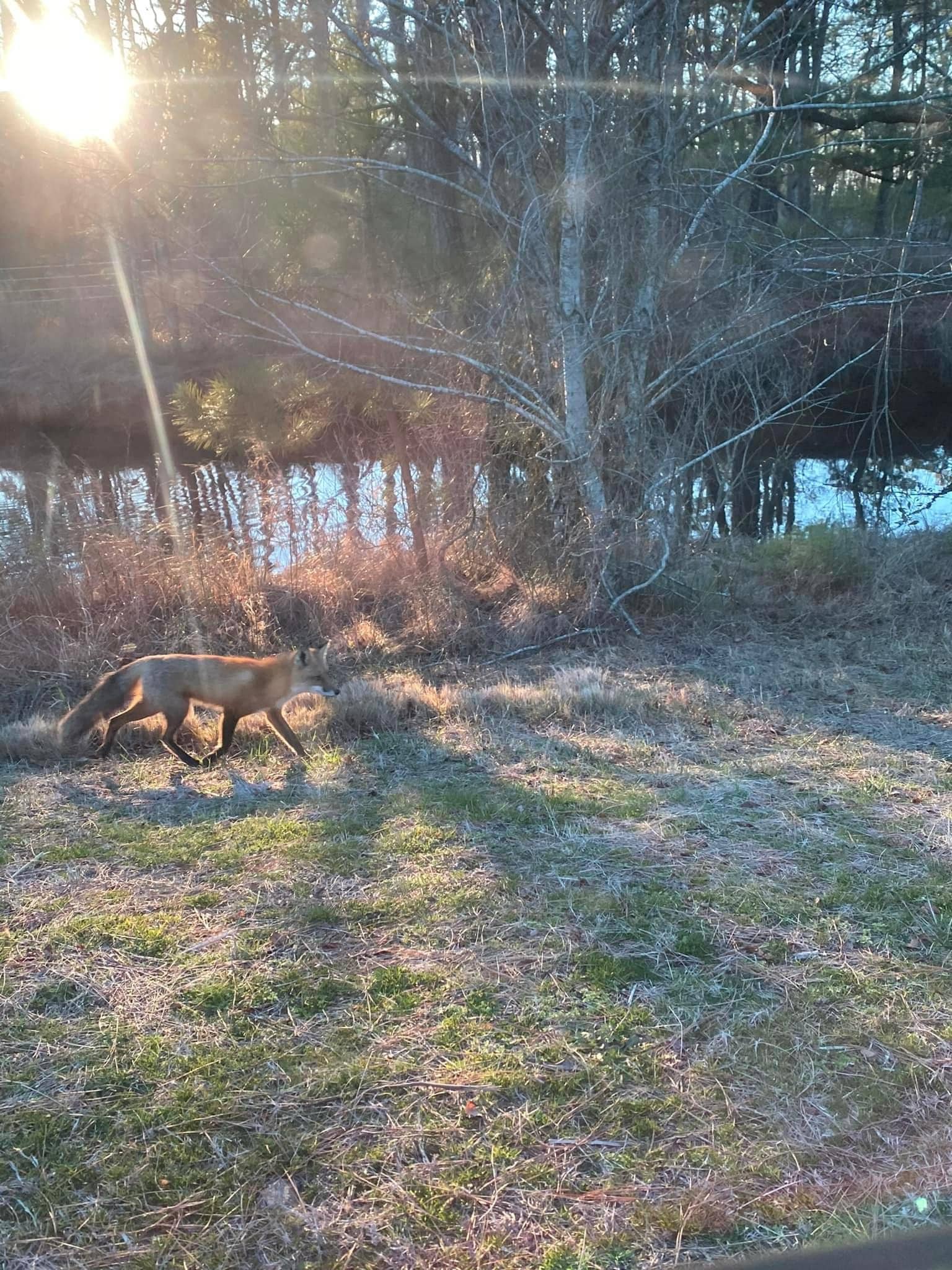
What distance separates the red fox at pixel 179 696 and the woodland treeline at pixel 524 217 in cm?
398

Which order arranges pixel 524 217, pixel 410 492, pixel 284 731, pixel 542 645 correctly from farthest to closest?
pixel 410 492
pixel 542 645
pixel 524 217
pixel 284 731

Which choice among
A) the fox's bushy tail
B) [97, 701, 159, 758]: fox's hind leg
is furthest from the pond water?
[97, 701, 159, 758]: fox's hind leg

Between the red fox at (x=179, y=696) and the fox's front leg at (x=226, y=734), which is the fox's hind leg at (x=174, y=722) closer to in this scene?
the red fox at (x=179, y=696)

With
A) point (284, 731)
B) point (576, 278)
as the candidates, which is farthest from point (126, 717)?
point (576, 278)

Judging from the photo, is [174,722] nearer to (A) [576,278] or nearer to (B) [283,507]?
(B) [283,507]

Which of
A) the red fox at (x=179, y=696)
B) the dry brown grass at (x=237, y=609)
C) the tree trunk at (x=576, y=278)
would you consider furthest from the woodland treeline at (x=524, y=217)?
the red fox at (x=179, y=696)

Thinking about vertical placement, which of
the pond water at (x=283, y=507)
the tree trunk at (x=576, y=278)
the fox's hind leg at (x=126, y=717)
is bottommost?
the fox's hind leg at (x=126, y=717)

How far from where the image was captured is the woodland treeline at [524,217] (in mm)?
9320

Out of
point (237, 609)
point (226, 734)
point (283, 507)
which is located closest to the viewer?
point (226, 734)

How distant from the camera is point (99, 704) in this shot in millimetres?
7031

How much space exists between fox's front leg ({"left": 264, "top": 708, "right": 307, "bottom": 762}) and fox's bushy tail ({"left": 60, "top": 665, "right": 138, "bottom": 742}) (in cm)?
114

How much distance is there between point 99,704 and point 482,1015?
500 cm

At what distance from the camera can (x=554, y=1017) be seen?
10.2ft

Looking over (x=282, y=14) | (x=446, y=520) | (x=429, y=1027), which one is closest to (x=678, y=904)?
(x=429, y=1027)
